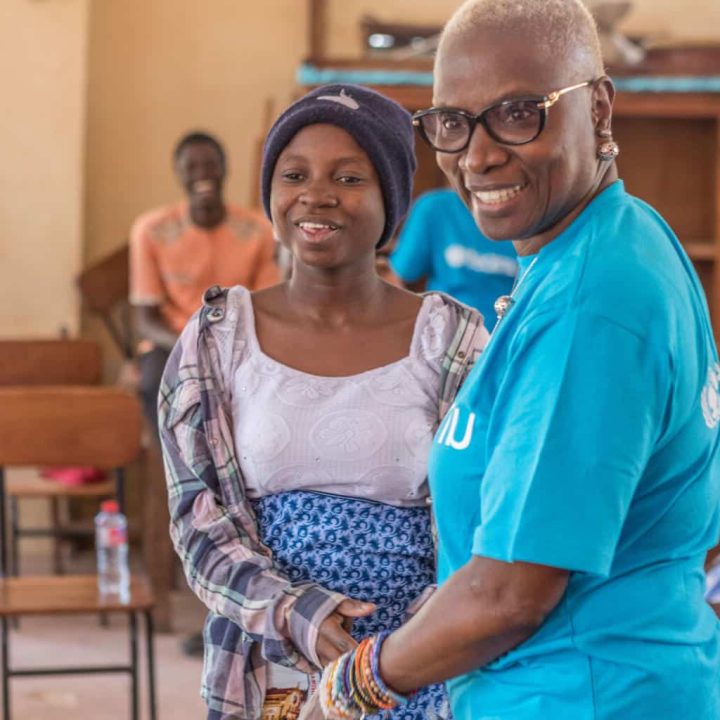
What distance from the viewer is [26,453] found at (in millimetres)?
4402

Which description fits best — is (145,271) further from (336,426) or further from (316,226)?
(336,426)

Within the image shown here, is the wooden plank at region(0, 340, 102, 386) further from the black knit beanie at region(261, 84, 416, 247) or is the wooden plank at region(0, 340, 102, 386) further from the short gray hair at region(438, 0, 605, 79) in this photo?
the short gray hair at region(438, 0, 605, 79)

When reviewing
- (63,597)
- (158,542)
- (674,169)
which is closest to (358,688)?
(63,597)

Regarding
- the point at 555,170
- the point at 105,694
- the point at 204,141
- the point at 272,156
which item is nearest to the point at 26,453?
Result: the point at 105,694

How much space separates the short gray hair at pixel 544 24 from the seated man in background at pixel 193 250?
14.6 ft

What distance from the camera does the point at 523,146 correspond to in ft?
4.55

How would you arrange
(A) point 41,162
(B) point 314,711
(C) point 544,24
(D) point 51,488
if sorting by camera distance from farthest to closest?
(A) point 41,162 → (D) point 51,488 → (B) point 314,711 → (C) point 544,24

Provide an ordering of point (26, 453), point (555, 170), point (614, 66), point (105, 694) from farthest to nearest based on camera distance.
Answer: point (614, 66), point (105, 694), point (26, 453), point (555, 170)

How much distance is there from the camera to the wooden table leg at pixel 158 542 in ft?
18.0

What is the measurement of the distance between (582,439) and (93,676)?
4.12m

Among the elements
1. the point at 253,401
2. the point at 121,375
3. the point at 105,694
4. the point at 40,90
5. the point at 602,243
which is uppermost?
the point at 40,90

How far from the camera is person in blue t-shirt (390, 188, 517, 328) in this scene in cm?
487

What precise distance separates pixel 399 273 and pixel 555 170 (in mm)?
3682

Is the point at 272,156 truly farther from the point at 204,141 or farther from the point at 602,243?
the point at 204,141
